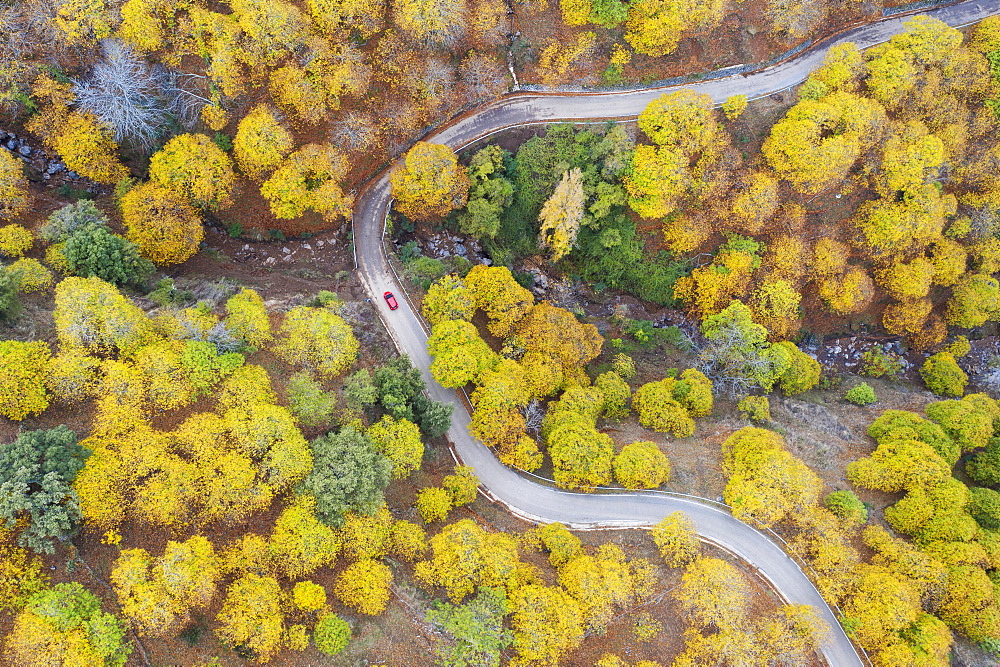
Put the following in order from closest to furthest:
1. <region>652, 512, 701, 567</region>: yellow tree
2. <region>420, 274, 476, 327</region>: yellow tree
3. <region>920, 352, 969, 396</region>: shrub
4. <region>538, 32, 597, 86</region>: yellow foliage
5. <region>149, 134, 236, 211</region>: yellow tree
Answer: <region>652, 512, 701, 567</region>: yellow tree, <region>149, 134, 236, 211</region>: yellow tree, <region>420, 274, 476, 327</region>: yellow tree, <region>538, 32, 597, 86</region>: yellow foliage, <region>920, 352, 969, 396</region>: shrub

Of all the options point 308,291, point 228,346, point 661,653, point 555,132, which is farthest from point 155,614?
point 555,132

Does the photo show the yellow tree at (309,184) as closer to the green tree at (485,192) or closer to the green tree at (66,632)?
the green tree at (485,192)

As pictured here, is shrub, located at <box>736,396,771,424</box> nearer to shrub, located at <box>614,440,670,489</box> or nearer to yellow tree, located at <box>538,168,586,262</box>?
shrub, located at <box>614,440,670,489</box>

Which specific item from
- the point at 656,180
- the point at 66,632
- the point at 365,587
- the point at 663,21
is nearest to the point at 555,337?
the point at 656,180

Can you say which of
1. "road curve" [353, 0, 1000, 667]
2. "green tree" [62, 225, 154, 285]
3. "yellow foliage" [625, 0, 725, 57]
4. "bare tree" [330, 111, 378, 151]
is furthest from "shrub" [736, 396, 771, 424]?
"green tree" [62, 225, 154, 285]

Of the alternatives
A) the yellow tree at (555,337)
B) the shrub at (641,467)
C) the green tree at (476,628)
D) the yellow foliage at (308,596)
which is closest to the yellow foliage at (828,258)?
the yellow tree at (555,337)

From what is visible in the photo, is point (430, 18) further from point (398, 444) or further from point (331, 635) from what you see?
point (331, 635)
